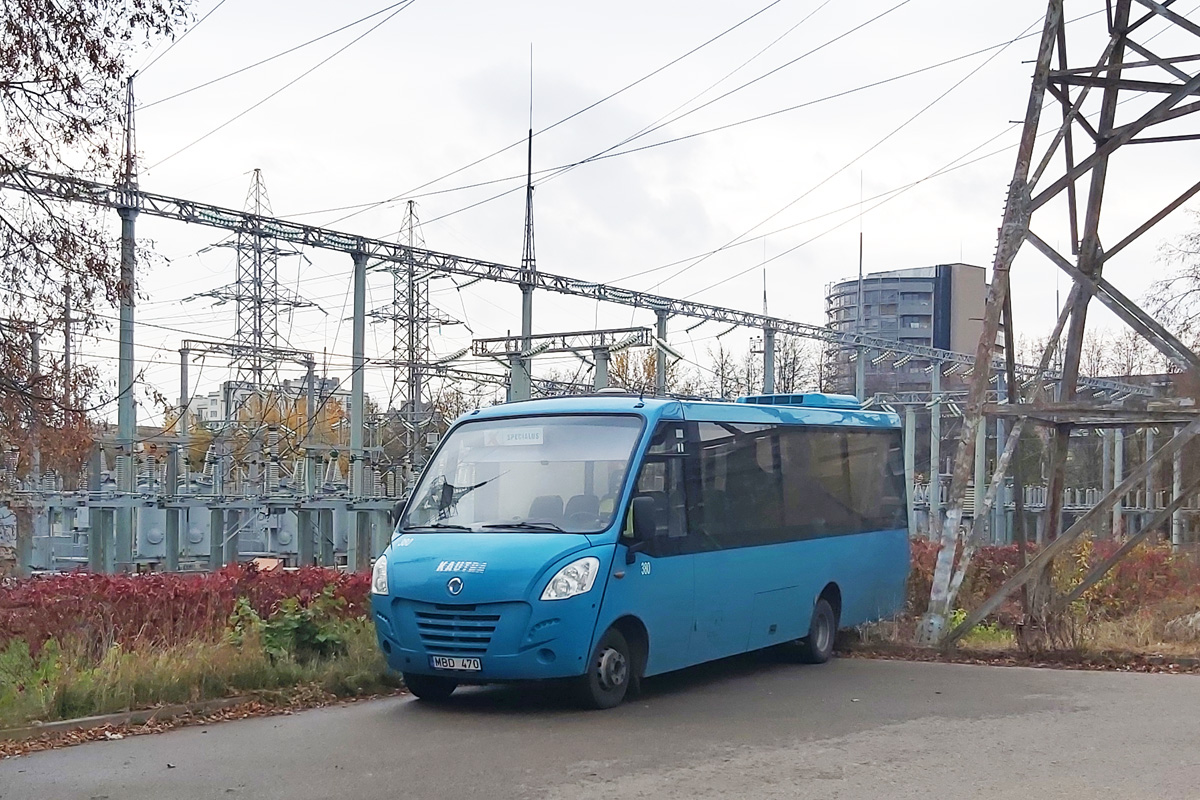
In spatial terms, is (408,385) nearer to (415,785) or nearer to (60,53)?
(60,53)

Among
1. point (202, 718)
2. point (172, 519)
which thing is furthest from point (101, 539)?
point (202, 718)

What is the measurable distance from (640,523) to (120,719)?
4.12m

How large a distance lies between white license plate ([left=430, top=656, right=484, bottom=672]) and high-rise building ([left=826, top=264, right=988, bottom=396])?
90.3 meters

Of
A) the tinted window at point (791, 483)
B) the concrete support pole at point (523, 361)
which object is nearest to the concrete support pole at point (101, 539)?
the concrete support pole at point (523, 361)

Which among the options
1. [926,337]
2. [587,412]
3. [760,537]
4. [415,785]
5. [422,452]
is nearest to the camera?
[415,785]

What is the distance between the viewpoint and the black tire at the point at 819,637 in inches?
540

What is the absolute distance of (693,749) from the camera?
352 inches

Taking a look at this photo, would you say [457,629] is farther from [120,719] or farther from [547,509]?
[120,719]

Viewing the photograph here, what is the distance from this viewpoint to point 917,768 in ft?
27.1

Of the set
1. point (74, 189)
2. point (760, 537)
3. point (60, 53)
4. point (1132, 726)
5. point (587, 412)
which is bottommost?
point (1132, 726)

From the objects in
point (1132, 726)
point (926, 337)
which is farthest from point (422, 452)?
point (926, 337)

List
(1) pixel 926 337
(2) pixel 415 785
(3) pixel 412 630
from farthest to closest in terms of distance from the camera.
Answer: (1) pixel 926 337 < (3) pixel 412 630 < (2) pixel 415 785

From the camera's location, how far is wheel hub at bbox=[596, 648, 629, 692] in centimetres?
1054

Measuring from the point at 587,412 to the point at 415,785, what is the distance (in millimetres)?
4463
